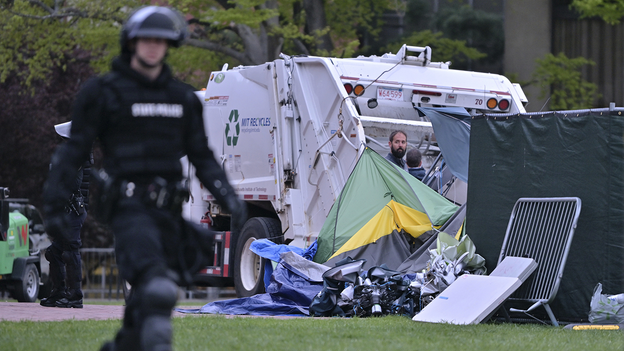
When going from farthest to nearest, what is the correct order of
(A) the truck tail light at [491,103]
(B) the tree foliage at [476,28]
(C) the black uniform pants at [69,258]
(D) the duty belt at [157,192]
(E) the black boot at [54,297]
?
(B) the tree foliage at [476,28] < (A) the truck tail light at [491,103] < (E) the black boot at [54,297] < (C) the black uniform pants at [69,258] < (D) the duty belt at [157,192]

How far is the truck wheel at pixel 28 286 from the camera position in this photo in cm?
1378

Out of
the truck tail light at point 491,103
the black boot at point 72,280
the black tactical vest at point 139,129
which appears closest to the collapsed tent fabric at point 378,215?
the truck tail light at point 491,103

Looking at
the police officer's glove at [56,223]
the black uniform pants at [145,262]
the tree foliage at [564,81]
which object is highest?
the tree foliage at [564,81]

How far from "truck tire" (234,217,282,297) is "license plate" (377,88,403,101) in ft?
6.94

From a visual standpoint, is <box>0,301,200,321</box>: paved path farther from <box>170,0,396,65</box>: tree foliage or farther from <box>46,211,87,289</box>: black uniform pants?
<box>170,0,396,65</box>: tree foliage

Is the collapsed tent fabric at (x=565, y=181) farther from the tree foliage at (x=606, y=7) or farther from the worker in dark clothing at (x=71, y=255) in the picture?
the tree foliage at (x=606, y=7)

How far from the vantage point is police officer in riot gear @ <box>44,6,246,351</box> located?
4.01m

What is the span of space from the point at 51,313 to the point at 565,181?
5039mm

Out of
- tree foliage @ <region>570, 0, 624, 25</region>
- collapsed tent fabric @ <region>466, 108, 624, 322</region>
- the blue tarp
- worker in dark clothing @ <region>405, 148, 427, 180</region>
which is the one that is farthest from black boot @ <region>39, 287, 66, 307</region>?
tree foliage @ <region>570, 0, 624, 25</region>

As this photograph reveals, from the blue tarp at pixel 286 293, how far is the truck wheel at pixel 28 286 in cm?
488

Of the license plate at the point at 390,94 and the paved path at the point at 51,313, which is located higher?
the license plate at the point at 390,94

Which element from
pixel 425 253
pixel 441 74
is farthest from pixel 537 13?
pixel 425 253

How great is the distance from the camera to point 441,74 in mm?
11727

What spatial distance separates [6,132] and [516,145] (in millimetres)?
17137
